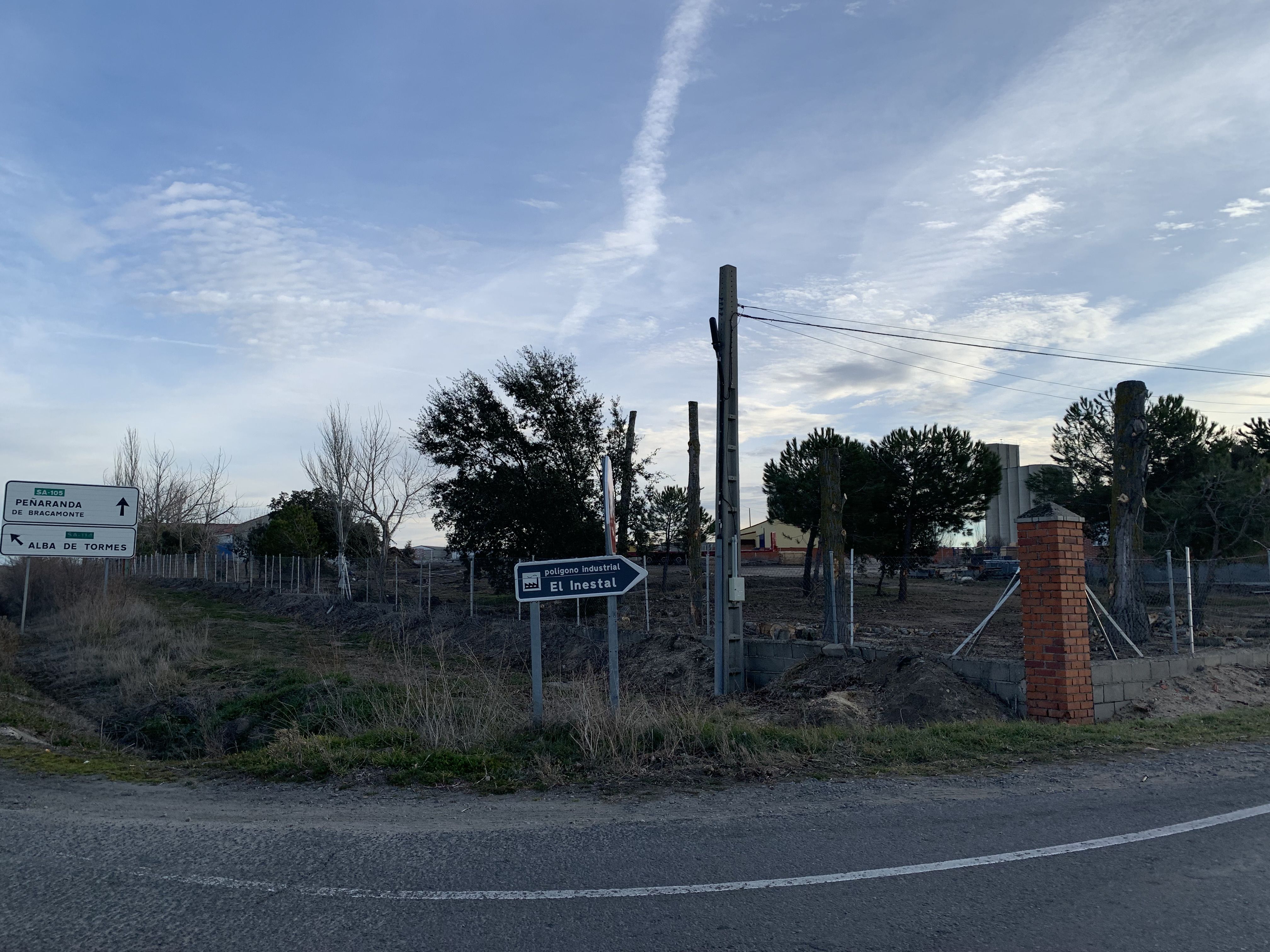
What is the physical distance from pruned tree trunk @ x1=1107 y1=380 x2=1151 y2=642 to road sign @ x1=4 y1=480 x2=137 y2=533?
742 inches

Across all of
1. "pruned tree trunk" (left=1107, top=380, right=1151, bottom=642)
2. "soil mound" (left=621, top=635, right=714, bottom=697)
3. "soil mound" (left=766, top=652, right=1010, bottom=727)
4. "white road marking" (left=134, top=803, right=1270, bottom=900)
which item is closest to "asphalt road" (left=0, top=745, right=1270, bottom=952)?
"white road marking" (left=134, top=803, right=1270, bottom=900)

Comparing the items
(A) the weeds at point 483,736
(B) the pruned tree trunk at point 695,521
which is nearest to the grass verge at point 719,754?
(A) the weeds at point 483,736

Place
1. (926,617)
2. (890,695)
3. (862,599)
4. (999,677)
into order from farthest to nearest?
(862,599) → (926,617) → (890,695) → (999,677)

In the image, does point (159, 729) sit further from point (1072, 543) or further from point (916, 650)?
point (1072, 543)

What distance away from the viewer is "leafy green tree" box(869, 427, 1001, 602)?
Answer: 3531 centimetres

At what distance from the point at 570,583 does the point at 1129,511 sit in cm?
993

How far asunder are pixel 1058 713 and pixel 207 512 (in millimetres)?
61470

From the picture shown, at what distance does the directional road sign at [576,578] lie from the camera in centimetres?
861

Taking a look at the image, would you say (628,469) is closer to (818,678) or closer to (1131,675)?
(818,678)

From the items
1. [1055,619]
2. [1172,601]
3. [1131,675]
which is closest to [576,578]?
[1055,619]

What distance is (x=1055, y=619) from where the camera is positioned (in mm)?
10039

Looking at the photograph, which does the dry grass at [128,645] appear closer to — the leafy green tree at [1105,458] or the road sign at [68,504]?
the road sign at [68,504]

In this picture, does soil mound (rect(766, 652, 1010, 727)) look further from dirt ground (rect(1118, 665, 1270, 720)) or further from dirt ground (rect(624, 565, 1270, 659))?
dirt ground (rect(1118, 665, 1270, 720))

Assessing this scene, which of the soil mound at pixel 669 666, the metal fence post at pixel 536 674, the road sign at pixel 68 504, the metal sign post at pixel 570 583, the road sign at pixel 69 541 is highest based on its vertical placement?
the road sign at pixel 68 504
